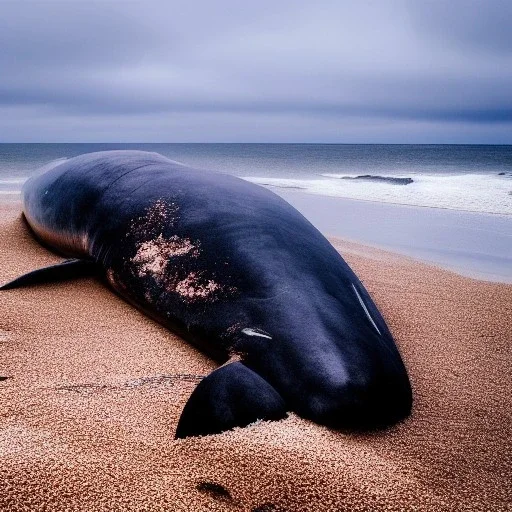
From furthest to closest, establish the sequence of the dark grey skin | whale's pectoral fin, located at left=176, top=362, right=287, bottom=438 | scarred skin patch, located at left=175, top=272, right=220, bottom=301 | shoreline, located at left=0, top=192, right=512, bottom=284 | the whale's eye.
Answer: shoreline, located at left=0, top=192, right=512, bottom=284 → scarred skin patch, located at left=175, top=272, right=220, bottom=301 → the whale's eye → the dark grey skin → whale's pectoral fin, located at left=176, top=362, right=287, bottom=438

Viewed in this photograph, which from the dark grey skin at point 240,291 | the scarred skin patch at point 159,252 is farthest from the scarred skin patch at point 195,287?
the scarred skin patch at point 159,252

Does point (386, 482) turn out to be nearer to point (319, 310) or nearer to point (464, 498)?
point (464, 498)

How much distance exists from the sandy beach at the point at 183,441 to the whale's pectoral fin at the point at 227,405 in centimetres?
4

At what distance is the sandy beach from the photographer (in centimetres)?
150

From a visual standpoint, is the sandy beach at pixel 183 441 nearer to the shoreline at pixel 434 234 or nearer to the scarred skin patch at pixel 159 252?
the scarred skin patch at pixel 159 252

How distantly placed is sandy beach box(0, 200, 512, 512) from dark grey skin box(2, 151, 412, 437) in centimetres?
9

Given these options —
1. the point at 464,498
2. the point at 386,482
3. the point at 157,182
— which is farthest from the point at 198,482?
the point at 157,182

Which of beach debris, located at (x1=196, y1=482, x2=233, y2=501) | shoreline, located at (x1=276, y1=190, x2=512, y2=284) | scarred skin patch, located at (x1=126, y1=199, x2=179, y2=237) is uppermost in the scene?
scarred skin patch, located at (x1=126, y1=199, x2=179, y2=237)

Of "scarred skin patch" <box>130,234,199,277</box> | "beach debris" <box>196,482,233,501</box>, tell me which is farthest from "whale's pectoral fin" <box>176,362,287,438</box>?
"scarred skin patch" <box>130,234,199,277</box>

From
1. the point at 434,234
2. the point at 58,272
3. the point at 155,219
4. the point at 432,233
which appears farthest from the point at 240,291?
the point at 432,233

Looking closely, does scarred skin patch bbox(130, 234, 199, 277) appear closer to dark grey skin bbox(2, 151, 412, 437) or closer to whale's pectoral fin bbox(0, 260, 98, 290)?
dark grey skin bbox(2, 151, 412, 437)

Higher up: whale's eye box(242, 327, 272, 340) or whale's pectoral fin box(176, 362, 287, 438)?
whale's eye box(242, 327, 272, 340)

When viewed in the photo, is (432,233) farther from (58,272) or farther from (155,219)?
(58,272)

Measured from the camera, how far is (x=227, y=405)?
1769 millimetres
